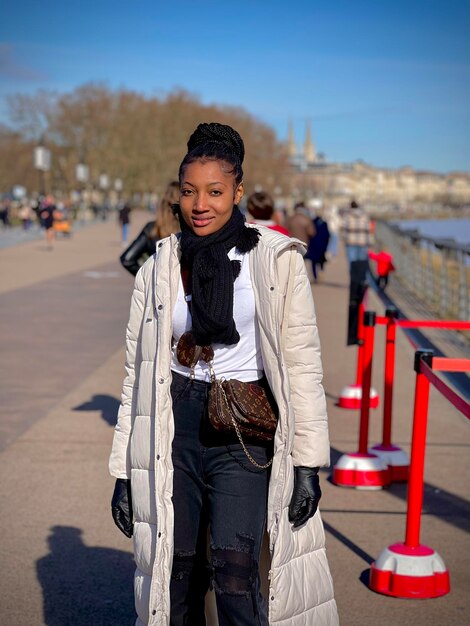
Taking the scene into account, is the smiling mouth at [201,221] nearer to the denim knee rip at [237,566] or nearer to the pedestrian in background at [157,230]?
the denim knee rip at [237,566]

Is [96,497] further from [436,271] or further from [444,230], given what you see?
[444,230]

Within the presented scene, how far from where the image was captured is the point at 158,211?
7.43 metres

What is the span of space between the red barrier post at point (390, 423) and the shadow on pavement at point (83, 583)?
1954 millimetres

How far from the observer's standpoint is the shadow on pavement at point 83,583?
4.57 m

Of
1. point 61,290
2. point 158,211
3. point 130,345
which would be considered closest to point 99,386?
point 158,211

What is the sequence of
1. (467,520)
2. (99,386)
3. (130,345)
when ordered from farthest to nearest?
(99,386), (467,520), (130,345)

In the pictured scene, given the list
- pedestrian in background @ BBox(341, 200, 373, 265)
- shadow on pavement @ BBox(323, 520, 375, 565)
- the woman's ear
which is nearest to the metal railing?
pedestrian in background @ BBox(341, 200, 373, 265)

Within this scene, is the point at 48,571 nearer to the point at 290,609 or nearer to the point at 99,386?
the point at 290,609

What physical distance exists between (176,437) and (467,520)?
3.11 meters

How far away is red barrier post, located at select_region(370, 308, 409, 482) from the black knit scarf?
3362 millimetres

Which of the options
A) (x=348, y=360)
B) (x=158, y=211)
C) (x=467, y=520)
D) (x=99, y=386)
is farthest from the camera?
(x=348, y=360)

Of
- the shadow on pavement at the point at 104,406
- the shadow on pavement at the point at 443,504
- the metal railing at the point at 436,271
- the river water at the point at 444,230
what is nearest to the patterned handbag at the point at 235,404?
the shadow on pavement at the point at 443,504

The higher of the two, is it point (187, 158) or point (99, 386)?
point (187, 158)

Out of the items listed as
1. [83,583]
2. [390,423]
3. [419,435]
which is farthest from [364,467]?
[83,583]
